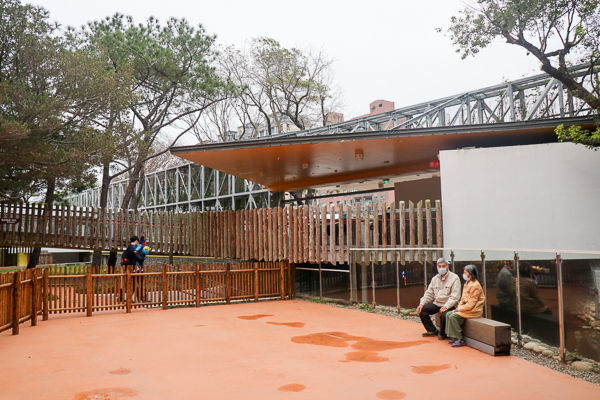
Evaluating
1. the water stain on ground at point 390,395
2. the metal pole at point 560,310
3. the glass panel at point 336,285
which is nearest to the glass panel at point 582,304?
the metal pole at point 560,310

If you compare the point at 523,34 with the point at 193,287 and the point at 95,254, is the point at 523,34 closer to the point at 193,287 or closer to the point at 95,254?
the point at 193,287

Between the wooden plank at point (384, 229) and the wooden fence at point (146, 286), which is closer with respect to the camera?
the wooden fence at point (146, 286)

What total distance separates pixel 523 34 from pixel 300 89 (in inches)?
786

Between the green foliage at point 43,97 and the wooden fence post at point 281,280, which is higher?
the green foliage at point 43,97

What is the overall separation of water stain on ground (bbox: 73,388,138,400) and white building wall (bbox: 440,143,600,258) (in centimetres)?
825

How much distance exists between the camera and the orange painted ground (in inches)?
206

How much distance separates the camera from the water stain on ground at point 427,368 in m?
5.95

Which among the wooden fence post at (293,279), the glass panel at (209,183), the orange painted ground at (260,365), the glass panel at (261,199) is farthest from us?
the glass panel at (209,183)

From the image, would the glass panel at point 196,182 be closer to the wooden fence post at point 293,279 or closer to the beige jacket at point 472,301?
the wooden fence post at point 293,279

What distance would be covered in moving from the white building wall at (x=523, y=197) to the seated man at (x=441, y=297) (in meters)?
3.25

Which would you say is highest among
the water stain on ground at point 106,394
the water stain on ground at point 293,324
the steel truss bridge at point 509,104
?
the steel truss bridge at point 509,104

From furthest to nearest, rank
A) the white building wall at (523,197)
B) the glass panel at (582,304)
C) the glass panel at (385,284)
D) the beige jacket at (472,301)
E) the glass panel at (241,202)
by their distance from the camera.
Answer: the glass panel at (241,202), the glass panel at (385,284), the white building wall at (523,197), the beige jacket at (472,301), the glass panel at (582,304)

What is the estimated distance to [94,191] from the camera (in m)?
46.3

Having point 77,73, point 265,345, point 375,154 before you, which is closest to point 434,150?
point 375,154
